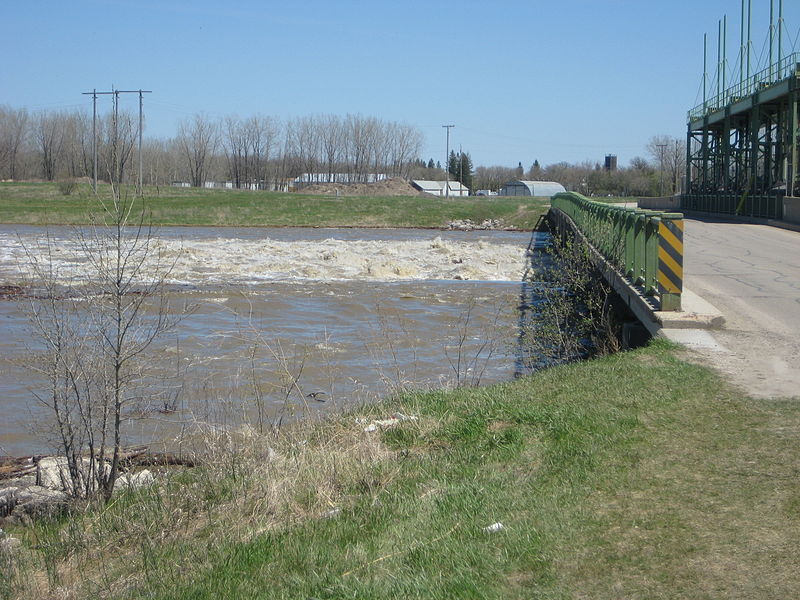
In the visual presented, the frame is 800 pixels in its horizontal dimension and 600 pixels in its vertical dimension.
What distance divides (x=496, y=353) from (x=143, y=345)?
26.3 ft

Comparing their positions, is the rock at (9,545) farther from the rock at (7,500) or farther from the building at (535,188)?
the building at (535,188)

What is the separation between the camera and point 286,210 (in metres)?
76.2

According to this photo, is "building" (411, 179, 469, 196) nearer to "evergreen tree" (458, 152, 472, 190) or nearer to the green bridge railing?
"evergreen tree" (458, 152, 472, 190)

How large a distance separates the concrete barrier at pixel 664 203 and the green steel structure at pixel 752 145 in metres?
1.65

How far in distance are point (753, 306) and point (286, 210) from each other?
216 ft

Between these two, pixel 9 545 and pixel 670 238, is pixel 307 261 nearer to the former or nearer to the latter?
pixel 670 238

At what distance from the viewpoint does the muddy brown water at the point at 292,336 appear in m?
10.2

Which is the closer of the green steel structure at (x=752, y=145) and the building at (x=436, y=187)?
the green steel structure at (x=752, y=145)

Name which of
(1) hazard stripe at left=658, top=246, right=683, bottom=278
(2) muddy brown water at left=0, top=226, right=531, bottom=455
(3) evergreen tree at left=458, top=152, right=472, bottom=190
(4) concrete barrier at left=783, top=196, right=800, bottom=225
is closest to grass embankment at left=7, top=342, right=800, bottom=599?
(2) muddy brown water at left=0, top=226, right=531, bottom=455

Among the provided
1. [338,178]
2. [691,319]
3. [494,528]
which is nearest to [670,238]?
[691,319]

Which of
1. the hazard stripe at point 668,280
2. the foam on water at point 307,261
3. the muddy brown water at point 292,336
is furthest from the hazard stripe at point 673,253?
the foam on water at point 307,261

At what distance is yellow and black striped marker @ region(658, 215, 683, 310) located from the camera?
417 inches

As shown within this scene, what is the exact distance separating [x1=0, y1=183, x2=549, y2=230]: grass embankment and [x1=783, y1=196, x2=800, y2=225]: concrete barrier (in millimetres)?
38188

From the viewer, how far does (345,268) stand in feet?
107
